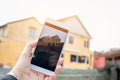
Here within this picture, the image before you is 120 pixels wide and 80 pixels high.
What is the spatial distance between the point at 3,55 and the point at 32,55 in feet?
3.96

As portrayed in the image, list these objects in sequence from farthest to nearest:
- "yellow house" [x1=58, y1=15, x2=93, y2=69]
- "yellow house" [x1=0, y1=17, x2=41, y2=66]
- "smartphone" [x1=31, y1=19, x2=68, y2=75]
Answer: "yellow house" [x1=58, y1=15, x2=93, y2=69]
"yellow house" [x1=0, y1=17, x2=41, y2=66]
"smartphone" [x1=31, y1=19, x2=68, y2=75]

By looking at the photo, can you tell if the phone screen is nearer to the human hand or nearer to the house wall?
the human hand

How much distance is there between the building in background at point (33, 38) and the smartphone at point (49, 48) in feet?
2.07

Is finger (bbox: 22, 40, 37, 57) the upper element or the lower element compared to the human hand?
upper

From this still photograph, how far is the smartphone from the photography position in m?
0.51

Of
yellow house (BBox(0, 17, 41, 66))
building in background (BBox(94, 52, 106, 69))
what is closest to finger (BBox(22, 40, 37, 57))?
yellow house (BBox(0, 17, 41, 66))

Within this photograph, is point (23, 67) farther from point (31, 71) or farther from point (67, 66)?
point (67, 66)

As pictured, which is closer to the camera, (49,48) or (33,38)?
(49,48)

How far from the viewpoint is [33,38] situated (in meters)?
1.96

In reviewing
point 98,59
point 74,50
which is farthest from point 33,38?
point 98,59

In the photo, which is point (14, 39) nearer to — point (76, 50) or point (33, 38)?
point (33, 38)

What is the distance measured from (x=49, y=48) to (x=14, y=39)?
142 centimetres

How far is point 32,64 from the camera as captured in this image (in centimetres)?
52

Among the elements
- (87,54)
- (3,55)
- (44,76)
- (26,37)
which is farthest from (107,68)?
(44,76)
